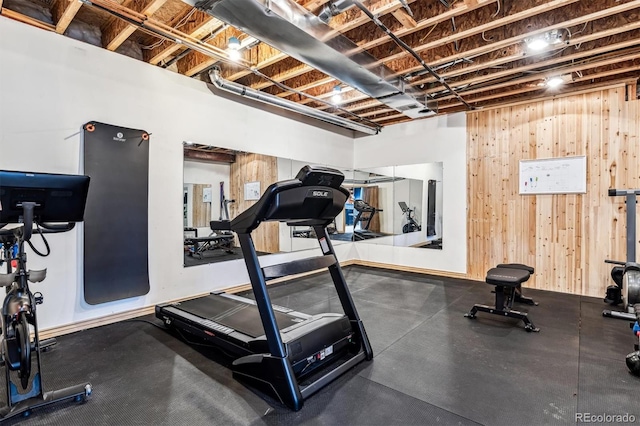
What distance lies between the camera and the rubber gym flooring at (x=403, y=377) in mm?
2010

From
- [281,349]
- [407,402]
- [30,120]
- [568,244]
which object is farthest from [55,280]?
[568,244]

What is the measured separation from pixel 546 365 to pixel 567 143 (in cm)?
370

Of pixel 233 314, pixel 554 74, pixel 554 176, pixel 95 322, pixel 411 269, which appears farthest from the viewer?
pixel 411 269

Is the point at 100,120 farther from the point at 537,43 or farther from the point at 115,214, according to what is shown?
the point at 537,43

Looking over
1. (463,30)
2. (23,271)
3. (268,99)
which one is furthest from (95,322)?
(463,30)

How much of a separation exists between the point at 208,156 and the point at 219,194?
558mm

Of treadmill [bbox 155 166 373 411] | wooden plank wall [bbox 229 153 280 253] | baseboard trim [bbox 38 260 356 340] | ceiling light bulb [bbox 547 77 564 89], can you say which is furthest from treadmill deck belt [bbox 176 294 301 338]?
ceiling light bulb [bbox 547 77 564 89]

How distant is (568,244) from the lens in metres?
4.87

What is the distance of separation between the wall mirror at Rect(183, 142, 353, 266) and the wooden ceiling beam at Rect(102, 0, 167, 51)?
129 centimetres

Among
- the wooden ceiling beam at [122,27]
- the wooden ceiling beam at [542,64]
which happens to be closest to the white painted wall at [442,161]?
the wooden ceiling beam at [542,64]

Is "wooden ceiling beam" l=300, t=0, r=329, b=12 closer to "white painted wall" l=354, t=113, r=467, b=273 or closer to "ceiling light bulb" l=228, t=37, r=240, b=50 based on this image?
"ceiling light bulb" l=228, t=37, r=240, b=50

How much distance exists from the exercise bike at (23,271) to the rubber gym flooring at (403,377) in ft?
0.36

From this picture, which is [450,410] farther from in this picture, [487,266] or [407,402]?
[487,266]

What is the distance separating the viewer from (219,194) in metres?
4.70
